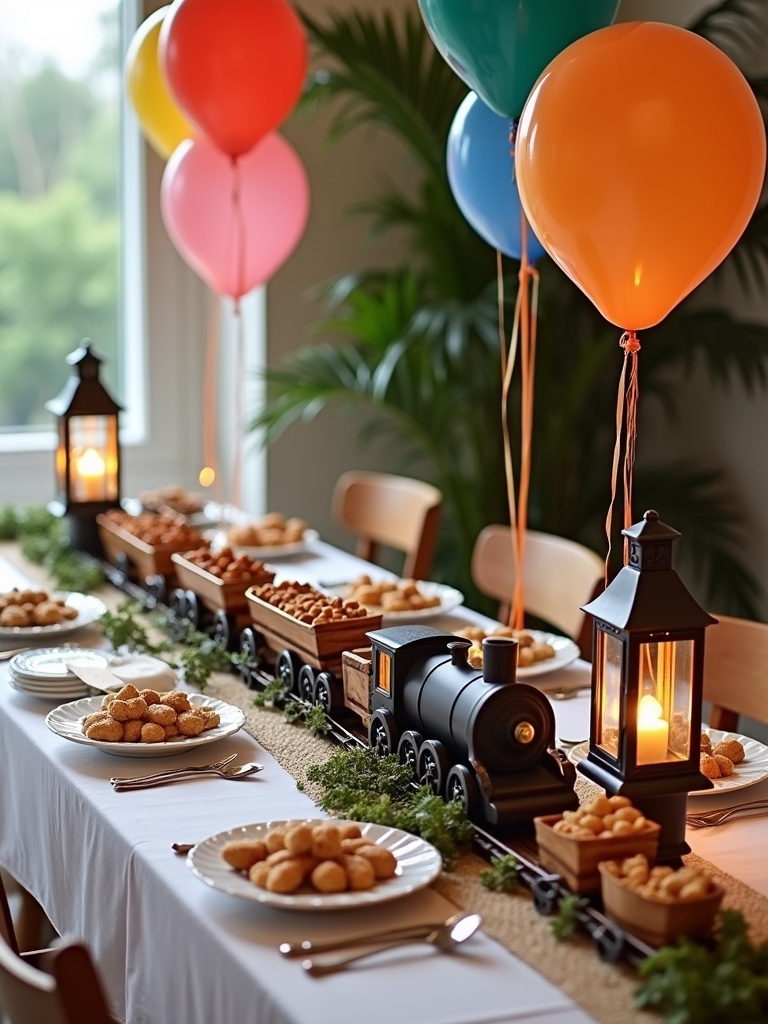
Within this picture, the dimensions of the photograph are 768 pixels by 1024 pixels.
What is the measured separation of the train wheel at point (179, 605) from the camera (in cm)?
253

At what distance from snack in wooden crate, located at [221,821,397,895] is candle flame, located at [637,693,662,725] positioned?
12.2 inches

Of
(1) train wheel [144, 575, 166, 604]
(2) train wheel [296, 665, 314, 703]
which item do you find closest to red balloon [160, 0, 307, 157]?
(1) train wheel [144, 575, 166, 604]

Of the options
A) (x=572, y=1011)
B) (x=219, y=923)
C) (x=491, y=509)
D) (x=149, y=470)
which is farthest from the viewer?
(x=149, y=470)

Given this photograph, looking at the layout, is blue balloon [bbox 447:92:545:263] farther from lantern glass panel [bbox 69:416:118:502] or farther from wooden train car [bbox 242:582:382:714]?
lantern glass panel [bbox 69:416:118:502]

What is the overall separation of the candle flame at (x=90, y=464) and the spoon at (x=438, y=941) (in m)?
2.05

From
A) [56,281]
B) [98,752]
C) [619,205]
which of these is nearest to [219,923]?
[98,752]

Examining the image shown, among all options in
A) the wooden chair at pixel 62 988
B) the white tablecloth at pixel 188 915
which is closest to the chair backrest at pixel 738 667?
the white tablecloth at pixel 188 915

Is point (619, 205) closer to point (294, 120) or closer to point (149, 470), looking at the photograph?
point (294, 120)

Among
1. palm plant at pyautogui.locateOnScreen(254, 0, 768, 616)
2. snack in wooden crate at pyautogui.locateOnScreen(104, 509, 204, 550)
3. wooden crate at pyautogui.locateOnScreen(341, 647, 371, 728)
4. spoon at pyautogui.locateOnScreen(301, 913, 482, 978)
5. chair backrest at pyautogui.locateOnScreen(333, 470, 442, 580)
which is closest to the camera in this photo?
spoon at pyautogui.locateOnScreen(301, 913, 482, 978)

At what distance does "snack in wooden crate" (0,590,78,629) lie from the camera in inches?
95.3

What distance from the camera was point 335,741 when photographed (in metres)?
1.89

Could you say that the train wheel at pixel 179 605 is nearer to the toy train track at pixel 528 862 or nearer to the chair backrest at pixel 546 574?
the toy train track at pixel 528 862

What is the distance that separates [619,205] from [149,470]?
3.15 m

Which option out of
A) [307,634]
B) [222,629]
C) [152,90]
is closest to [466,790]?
[307,634]
